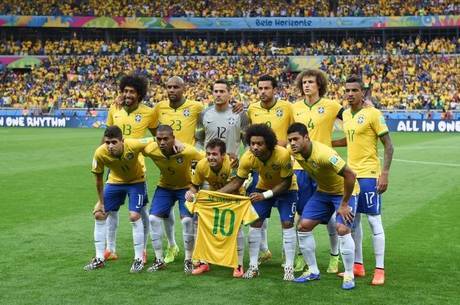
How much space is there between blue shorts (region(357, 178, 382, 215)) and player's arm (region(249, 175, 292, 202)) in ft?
2.82

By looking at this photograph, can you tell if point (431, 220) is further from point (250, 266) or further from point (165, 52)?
point (165, 52)

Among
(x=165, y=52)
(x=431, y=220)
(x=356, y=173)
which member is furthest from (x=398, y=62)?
(x=356, y=173)

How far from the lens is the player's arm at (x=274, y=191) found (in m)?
8.39

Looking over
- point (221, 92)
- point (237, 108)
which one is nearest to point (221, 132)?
point (237, 108)

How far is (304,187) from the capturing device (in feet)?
29.1

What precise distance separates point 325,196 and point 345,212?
523mm

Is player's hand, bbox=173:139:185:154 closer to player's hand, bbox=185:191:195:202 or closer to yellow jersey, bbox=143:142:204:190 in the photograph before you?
yellow jersey, bbox=143:142:204:190

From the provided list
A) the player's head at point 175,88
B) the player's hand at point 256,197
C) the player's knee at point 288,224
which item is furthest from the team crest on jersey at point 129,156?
the player's knee at point 288,224

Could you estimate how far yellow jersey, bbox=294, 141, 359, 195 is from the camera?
25.1 ft

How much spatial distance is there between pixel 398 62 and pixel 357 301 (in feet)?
166

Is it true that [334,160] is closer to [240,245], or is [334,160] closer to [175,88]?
[240,245]

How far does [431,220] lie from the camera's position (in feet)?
40.2

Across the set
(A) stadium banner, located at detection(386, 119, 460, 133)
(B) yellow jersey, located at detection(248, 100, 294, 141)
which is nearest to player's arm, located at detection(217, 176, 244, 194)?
(B) yellow jersey, located at detection(248, 100, 294, 141)

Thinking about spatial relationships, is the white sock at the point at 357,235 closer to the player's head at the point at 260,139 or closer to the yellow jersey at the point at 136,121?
the player's head at the point at 260,139
